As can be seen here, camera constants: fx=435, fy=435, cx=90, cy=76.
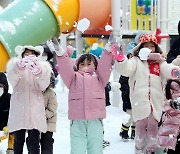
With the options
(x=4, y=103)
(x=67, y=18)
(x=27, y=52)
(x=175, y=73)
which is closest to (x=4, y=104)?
(x=4, y=103)

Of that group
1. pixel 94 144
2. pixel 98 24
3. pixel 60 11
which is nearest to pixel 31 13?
pixel 60 11

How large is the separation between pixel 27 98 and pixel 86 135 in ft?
2.23

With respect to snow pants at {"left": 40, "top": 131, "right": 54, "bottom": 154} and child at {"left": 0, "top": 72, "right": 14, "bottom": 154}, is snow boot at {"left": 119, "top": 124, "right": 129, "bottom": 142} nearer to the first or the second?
snow pants at {"left": 40, "top": 131, "right": 54, "bottom": 154}

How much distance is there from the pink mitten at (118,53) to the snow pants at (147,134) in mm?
699

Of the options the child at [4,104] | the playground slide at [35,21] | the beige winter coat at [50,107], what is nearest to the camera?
the beige winter coat at [50,107]

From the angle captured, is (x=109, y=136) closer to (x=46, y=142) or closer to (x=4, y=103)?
(x=46, y=142)

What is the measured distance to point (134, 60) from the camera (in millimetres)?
4422

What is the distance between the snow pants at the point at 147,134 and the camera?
14.4 ft

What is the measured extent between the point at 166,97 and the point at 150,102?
0.56 feet

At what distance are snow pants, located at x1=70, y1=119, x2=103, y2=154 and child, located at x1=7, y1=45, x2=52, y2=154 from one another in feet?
1.13

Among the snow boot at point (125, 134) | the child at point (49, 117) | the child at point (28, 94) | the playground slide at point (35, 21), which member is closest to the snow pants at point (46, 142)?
the child at point (49, 117)

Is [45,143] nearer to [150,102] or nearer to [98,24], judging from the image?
[150,102]

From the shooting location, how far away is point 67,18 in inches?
268

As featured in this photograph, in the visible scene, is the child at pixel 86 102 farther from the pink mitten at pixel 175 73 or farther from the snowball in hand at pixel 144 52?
the pink mitten at pixel 175 73
